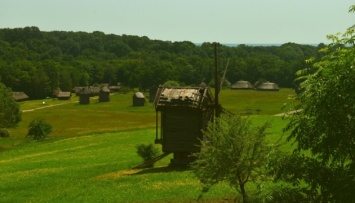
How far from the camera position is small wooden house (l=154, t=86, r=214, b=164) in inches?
1321

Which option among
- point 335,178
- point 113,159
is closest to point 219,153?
point 335,178

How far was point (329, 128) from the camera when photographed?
12812mm

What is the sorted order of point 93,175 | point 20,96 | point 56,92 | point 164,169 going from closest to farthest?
1. point 164,169
2. point 93,175
3. point 20,96
4. point 56,92

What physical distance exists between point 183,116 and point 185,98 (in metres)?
1.41

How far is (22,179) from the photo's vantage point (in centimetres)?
3453

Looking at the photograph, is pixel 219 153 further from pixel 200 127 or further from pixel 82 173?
pixel 82 173

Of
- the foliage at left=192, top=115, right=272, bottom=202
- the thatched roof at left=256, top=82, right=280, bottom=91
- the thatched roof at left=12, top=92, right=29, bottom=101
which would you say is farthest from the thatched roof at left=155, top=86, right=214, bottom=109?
the thatched roof at left=256, top=82, right=280, bottom=91

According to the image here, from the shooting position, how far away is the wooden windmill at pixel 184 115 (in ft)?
110

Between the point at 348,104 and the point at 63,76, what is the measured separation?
177441 millimetres

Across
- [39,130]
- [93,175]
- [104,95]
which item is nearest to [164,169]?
[93,175]

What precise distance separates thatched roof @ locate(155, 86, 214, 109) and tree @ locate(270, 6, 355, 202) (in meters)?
19.3

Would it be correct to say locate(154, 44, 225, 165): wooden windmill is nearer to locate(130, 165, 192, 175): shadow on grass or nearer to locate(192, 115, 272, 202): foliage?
locate(130, 165, 192, 175): shadow on grass

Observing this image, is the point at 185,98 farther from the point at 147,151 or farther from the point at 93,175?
the point at 93,175

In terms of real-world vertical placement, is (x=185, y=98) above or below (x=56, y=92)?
above
